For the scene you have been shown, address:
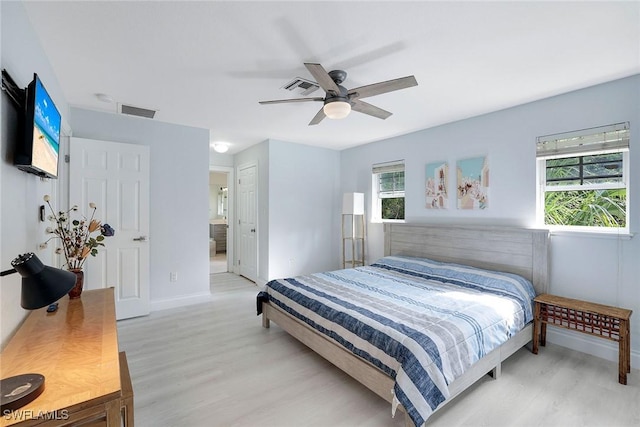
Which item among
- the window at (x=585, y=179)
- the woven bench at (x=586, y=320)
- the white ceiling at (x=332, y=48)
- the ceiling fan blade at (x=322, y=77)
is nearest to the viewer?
the white ceiling at (x=332, y=48)

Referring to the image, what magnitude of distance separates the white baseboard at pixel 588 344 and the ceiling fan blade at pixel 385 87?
2763 millimetres

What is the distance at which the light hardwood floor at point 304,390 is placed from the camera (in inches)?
72.8

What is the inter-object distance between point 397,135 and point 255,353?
11.4 ft

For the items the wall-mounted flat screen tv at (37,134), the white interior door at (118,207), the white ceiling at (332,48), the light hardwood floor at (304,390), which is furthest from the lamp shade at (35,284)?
the white interior door at (118,207)

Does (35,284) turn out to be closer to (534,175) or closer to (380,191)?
(534,175)

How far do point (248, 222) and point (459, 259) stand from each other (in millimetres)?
3517

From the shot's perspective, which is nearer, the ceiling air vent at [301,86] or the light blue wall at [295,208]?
the ceiling air vent at [301,86]

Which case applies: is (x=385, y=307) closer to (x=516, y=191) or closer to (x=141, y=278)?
(x=516, y=191)

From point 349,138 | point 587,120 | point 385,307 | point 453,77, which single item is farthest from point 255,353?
point 587,120

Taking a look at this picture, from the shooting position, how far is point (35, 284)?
0.94 meters

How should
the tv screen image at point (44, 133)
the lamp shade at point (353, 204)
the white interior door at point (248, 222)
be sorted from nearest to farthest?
the tv screen image at point (44, 133)
the lamp shade at point (353, 204)
the white interior door at point (248, 222)

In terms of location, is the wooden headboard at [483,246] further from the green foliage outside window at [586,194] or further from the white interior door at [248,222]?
the white interior door at [248,222]

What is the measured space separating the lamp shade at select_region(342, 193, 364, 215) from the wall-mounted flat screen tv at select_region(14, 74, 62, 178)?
11.8 feet

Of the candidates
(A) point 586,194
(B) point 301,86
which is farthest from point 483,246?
(B) point 301,86
